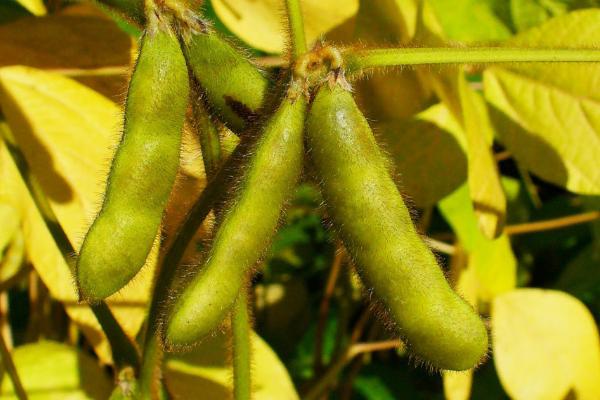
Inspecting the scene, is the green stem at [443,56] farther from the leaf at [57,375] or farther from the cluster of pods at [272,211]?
the leaf at [57,375]

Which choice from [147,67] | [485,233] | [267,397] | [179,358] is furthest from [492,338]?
[147,67]

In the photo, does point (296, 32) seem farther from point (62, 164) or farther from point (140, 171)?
point (62, 164)

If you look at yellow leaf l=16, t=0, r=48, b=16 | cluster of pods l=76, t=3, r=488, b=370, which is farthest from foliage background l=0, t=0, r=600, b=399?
cluster of pods l=76, t=3, r=488, b=370

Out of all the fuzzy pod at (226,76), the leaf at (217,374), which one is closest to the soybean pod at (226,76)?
the fuzzy pod at (226,76)

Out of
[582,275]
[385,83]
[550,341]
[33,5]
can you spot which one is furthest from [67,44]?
[582,275]

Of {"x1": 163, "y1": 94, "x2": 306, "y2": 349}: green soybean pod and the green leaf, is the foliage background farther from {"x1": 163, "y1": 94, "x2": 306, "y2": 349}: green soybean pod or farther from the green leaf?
{"x1": 163, "y1": 94, "x2": 306, "y2": 349}: green soybean pod
